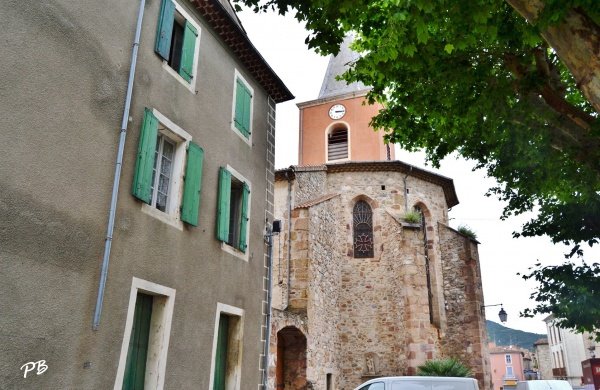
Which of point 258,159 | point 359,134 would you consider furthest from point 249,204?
point 359,134

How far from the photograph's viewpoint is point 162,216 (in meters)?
7.04

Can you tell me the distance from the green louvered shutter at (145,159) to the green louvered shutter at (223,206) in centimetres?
182

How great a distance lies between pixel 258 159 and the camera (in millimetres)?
10383

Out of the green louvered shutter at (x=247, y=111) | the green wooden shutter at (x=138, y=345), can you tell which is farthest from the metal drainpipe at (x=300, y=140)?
the green wooden shutter at (x=138, y=345)

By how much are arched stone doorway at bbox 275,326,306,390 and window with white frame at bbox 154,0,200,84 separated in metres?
9.28

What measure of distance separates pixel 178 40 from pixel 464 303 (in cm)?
1668

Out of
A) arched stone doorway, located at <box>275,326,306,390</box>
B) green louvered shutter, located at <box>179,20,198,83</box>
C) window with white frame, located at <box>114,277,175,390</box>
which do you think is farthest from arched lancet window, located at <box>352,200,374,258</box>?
window with white frame, located at <box>114,277,175,390</box>

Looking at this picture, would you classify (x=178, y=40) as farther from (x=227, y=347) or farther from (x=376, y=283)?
(x=376, y=283)

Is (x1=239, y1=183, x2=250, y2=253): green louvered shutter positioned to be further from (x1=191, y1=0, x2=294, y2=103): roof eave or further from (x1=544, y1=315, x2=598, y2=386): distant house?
(x1=544, y1=315, x2=598, y2=386): distant house

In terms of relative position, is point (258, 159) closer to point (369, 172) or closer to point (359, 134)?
point (369, 172)

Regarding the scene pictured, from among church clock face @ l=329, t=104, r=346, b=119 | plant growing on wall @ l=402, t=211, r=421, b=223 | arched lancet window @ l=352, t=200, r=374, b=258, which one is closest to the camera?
plant growing on wall @ l=402, t=211, r=421, b=223

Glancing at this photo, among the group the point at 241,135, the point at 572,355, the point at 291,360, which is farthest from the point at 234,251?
the point at 572,355

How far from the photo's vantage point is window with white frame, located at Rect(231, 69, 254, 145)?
375 inches

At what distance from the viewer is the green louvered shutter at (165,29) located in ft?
24.4
